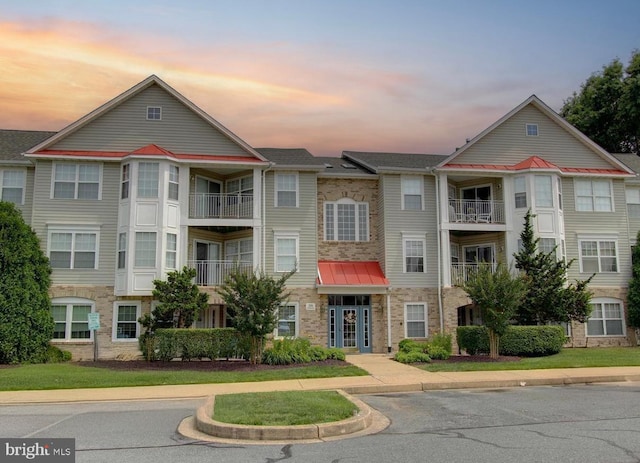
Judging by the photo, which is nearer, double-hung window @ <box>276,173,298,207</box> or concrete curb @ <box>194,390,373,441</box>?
concrete curb @ <box>194,390,373,441</box>

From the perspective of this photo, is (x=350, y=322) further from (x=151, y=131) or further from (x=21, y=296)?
(x=21, y=296)

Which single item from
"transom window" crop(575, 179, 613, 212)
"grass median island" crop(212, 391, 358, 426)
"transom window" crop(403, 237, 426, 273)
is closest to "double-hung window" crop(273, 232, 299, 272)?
"transom window" crop(403, 237, 426, 273)

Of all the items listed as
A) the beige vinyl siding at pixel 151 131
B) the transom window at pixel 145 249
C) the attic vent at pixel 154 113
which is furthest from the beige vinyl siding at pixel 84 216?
the attic vent at pixel 154 113

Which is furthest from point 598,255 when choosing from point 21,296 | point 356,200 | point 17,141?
point 17,141

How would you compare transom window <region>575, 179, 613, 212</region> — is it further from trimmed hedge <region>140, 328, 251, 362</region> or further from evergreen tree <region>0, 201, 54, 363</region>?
evergreen tree <region>0, 201, 54, 363</region>

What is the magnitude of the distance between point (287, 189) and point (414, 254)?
6.44m

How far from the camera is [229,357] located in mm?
19938

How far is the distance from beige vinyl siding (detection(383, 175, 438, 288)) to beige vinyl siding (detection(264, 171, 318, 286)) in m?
3.31

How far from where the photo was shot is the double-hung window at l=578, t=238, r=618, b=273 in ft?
86.2

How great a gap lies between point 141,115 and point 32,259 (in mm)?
7468

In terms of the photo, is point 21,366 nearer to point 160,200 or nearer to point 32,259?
point 32,259

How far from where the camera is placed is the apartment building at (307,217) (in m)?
23.2

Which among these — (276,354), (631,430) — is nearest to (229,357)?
(276,354)

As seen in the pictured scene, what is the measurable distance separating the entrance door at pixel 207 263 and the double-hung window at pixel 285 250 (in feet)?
8.65
